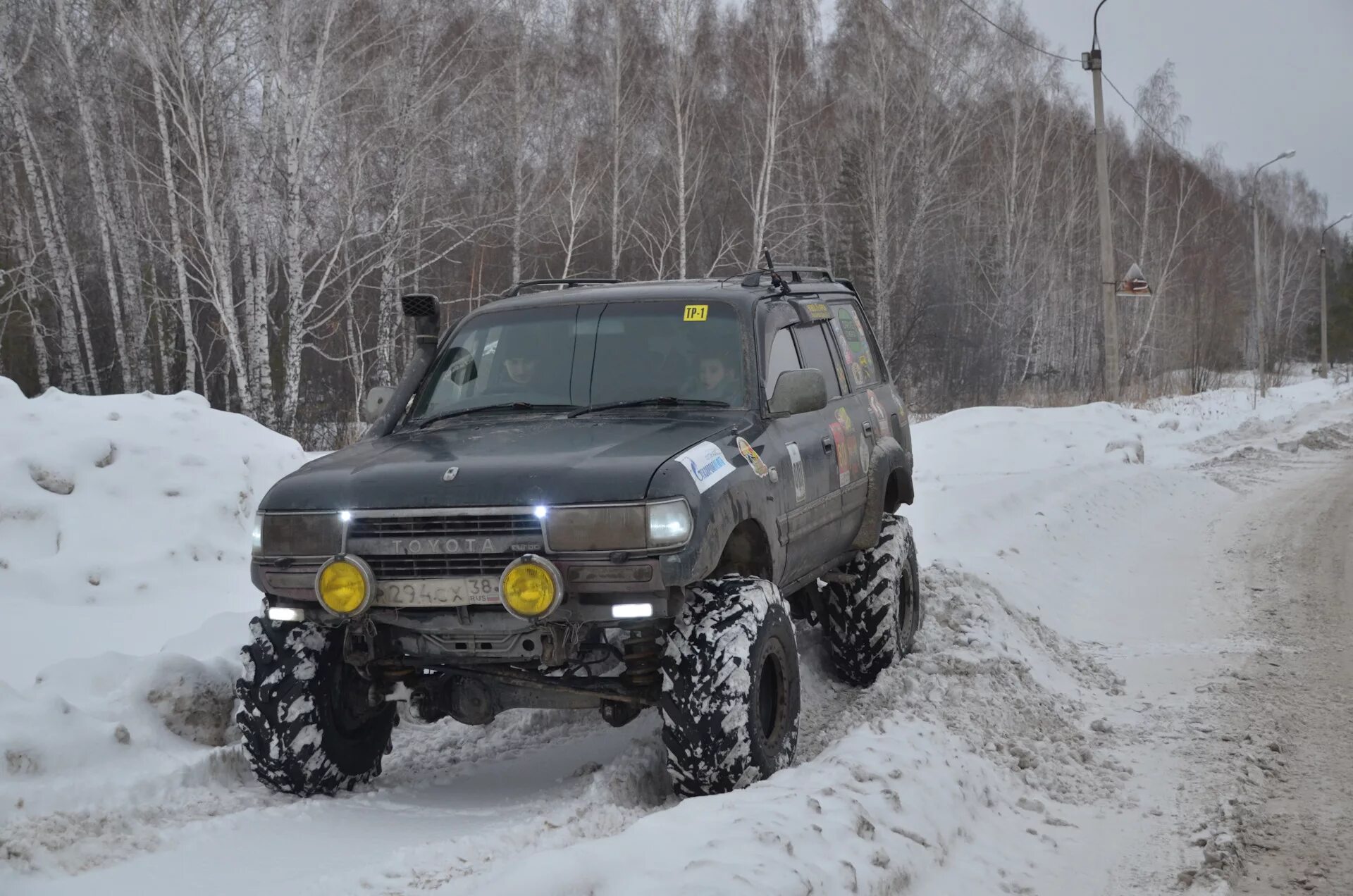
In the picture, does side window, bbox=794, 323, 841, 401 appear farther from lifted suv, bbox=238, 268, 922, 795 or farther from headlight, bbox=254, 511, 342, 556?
headlight, bbox=254, 511, 342, 556

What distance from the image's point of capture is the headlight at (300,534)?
4.72 metres

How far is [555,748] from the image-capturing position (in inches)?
230

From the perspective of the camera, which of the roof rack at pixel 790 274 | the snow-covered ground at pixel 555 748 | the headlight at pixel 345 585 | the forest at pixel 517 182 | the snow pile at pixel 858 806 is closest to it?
the snow pile at pixel 858 806

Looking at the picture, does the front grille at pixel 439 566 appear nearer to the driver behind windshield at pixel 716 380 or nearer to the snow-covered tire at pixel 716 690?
the snow-covered tire at pixel 716 690

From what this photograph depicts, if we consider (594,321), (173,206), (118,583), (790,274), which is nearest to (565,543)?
(594,321)

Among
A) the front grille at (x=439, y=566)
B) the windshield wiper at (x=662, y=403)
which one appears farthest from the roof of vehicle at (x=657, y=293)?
the front grille at (x=439, y=566)

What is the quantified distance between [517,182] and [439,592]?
23.5 metres

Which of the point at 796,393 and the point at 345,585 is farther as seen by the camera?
the point at 796,393

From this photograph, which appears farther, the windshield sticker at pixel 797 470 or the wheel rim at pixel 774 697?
the windshield sticker at pixel 797 470

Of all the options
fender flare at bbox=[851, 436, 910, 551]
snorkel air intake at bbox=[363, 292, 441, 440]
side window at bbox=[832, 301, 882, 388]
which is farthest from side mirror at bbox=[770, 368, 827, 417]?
snorkel air intake at bbox=[363, 292, 441, 440]

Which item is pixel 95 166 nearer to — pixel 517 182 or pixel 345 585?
pixel 517 182

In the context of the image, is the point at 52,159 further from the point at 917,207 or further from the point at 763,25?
the point at 917,207

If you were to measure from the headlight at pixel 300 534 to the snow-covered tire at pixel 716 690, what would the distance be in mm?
1292

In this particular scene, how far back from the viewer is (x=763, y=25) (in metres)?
32.9
